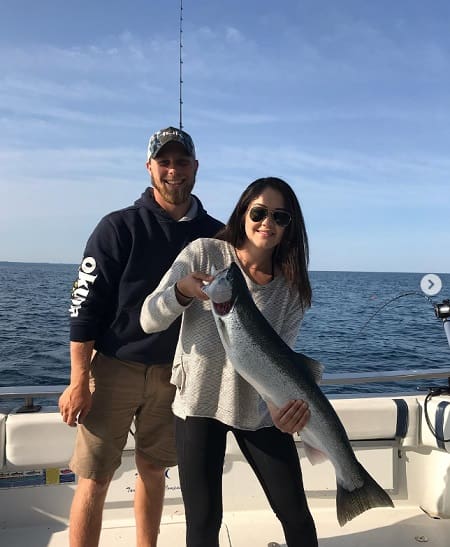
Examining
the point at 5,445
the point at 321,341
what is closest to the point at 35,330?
the point at 321,341

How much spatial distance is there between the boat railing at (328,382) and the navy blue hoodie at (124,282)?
0.96 m

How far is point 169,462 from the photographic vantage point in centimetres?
329

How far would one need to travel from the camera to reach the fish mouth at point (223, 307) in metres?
2.39

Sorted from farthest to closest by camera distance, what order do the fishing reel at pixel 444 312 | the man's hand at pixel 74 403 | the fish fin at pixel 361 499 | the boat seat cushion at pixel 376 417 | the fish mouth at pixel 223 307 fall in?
1. the boat seat cushion at pixel 376 417
2. the fishing reel at pixel 444 312
3. the man's hand at pixel 74 403
4. the fish fin at pixel 361 499
5. the fish mouth at pixel 223 307

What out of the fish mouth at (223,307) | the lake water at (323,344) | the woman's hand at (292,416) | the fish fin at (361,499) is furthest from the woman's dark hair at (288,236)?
the lake water at (323,344)

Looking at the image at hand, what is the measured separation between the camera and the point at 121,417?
10.3ft

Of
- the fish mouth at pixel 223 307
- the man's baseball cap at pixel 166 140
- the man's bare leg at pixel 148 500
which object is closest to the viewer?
the fish mouth at pixel 223 307

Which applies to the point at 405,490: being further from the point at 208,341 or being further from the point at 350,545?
the point at 208,341

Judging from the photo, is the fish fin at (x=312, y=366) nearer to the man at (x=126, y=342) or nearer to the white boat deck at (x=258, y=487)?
the man at (x=126, y=342)

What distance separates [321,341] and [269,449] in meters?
18.5

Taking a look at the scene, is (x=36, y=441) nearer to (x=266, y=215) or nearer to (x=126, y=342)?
(x=126, y=342)

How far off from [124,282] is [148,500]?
1.58 metres

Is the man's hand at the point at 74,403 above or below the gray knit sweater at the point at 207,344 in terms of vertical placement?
below

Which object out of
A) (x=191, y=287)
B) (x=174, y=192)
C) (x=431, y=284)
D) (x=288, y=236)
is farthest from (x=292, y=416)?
(x=431, y=284)
